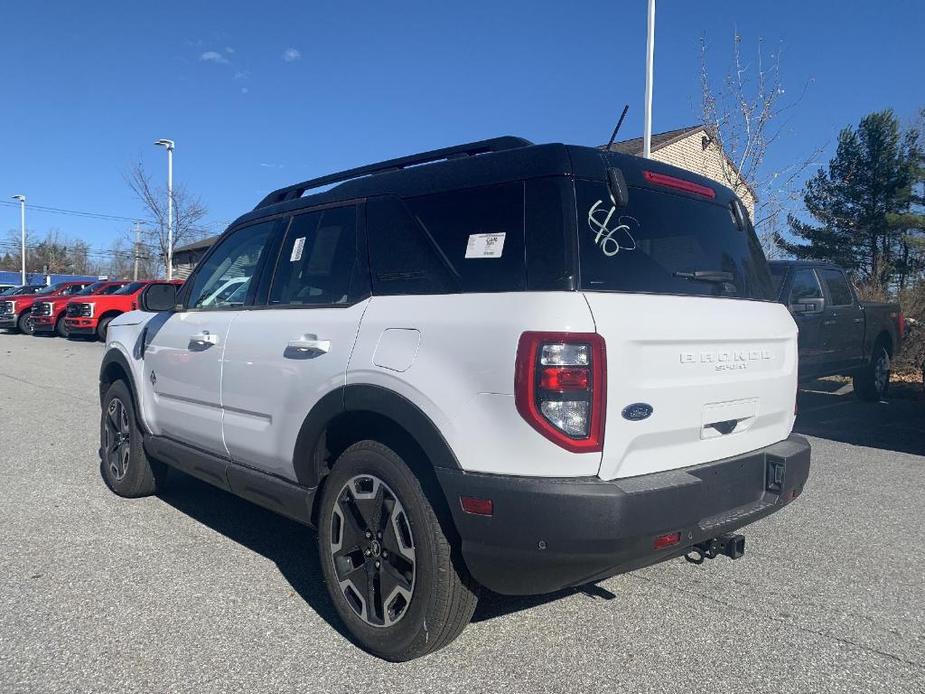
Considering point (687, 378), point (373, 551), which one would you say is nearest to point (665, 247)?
point (687, 378)

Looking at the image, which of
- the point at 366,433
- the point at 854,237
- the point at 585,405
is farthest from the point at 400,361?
the point at 854,237

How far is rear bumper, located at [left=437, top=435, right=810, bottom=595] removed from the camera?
8.03 feet

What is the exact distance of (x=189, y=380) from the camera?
14.0ft

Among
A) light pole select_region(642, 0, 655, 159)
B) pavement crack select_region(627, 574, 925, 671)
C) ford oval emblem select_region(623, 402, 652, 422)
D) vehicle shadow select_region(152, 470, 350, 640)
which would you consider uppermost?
light pole select_region(642, 0, 655, 159)

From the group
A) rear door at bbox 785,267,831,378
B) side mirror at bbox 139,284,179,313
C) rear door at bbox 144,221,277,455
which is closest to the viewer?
rear door at bbox 144,221,277,455

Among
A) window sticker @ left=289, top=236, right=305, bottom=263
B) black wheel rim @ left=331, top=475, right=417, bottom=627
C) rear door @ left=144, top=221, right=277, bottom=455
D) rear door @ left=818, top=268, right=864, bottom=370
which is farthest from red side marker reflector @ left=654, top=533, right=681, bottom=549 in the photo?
rear door @ left=818, top=268, right=864, bottom=370

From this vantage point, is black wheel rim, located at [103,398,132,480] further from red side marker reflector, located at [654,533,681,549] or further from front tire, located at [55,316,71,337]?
front tire, located at [55,316,71,337]

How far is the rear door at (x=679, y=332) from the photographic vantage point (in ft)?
8.43

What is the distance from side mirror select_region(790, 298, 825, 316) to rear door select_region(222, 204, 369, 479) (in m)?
5.86

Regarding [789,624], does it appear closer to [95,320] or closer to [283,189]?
[283,189]

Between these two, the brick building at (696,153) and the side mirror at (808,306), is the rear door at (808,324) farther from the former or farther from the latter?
the brick building at (696,153)

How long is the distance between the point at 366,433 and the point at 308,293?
34.4 inches

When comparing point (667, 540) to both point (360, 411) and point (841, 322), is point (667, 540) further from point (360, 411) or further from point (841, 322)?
point (841, 322)

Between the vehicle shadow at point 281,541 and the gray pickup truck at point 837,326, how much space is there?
5479mm
